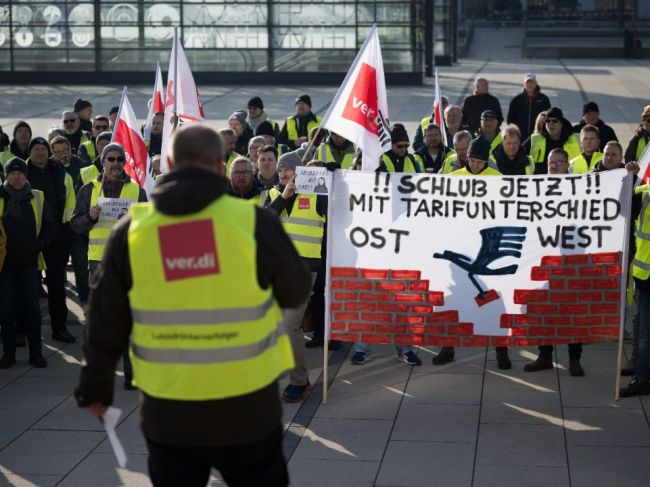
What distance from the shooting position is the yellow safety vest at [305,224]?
891cm

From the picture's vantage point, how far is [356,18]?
116ft

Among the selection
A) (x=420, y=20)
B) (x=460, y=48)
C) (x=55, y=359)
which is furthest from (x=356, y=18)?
(x=55, y=359)

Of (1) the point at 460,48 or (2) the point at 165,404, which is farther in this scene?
(1) the point at 460,48

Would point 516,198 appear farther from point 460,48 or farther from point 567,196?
point 460,48

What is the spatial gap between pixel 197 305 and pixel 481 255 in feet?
15.1

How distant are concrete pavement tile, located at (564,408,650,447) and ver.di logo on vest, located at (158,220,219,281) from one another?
3993mm

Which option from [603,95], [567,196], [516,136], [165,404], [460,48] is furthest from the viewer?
[460,48]

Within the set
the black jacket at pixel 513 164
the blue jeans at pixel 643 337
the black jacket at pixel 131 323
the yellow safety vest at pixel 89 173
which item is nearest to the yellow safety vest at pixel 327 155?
the black jacket at pixel 513 164

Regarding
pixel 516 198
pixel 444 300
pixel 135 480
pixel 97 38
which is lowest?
pixel 135 480

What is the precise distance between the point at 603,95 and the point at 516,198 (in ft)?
77.4

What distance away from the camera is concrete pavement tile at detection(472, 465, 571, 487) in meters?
6.57

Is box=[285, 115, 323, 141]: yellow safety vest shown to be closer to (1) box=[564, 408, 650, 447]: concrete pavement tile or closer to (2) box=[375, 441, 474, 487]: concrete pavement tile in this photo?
(1) box=[564, 408, 650, 447]: concrete pavement tile

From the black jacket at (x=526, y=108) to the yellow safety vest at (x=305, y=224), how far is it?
811 centimetres

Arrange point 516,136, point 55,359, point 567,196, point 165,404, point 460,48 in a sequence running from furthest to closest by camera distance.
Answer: point 460,48, point 516,136, point 55,359, point 567,196, point 165,404
